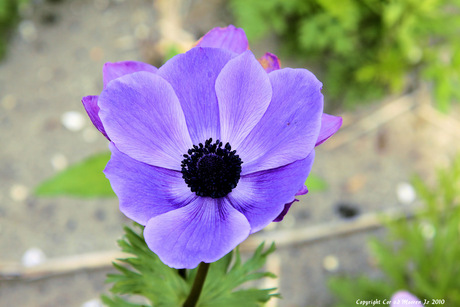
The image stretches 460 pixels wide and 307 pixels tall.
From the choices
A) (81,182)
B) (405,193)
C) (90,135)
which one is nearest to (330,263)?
(405,193)

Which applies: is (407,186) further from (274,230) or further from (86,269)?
(86,269)

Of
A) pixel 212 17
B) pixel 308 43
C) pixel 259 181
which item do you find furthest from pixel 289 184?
pixel 212 17

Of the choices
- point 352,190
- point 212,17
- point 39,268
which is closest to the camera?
point 39,268

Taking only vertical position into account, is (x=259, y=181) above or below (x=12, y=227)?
below

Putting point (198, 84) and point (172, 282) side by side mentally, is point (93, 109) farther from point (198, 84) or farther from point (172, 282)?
point (172, 282)

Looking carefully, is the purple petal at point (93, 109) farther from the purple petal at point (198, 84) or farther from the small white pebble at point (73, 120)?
the small white pebble at point (73, 120)

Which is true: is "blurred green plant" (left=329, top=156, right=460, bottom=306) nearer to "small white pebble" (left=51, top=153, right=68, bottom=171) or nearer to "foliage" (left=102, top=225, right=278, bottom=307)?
"foliage" (left=102, top=225, right=278, bottom=307)

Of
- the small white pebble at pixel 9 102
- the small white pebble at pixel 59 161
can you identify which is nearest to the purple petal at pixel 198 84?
the small white pebble at pixel 59 161
